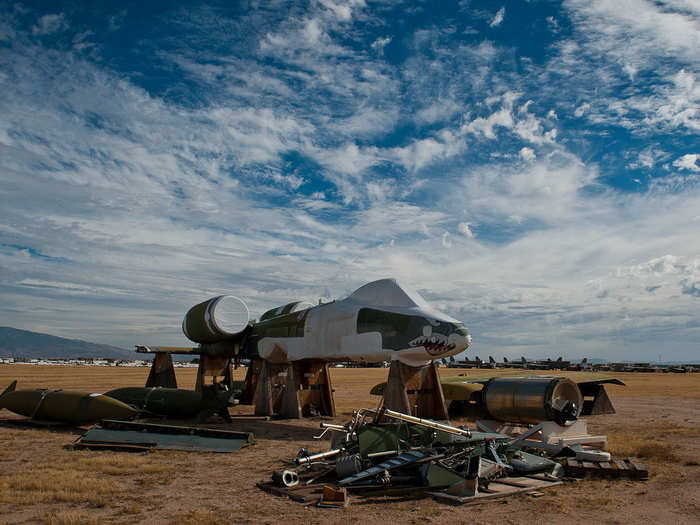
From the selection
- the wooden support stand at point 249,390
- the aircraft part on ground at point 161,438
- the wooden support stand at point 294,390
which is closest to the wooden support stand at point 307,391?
the wooden support stand at point 294,390

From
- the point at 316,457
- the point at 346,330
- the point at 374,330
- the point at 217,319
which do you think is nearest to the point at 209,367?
the point at 217,319

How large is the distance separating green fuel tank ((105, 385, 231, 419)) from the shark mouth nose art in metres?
7.94

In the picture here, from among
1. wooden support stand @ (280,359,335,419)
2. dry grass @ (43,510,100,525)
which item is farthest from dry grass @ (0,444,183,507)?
wooden support stand @ (280,359,335,419)

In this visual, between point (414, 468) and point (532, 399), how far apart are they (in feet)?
21.1

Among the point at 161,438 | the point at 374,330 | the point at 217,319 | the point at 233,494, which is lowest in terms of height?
the point at 233,494

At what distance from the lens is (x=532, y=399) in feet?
48.3

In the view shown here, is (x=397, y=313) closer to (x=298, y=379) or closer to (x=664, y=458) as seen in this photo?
(x=298, y=379)

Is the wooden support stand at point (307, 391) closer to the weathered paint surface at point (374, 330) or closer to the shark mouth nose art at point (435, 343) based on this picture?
the weathered paint surface at point (374, 330)

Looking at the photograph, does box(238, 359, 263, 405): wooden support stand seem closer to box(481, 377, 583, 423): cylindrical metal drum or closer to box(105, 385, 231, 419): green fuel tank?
box(105, 385, 231, 419): green fuel tank

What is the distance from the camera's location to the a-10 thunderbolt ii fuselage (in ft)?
50.1

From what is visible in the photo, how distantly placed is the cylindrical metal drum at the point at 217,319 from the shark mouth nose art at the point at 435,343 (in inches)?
390

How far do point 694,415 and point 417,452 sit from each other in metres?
17.3

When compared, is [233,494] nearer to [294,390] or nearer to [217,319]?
[294,390]

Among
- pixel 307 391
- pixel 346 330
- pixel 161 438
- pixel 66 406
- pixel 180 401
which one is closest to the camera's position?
pixel 161 438
